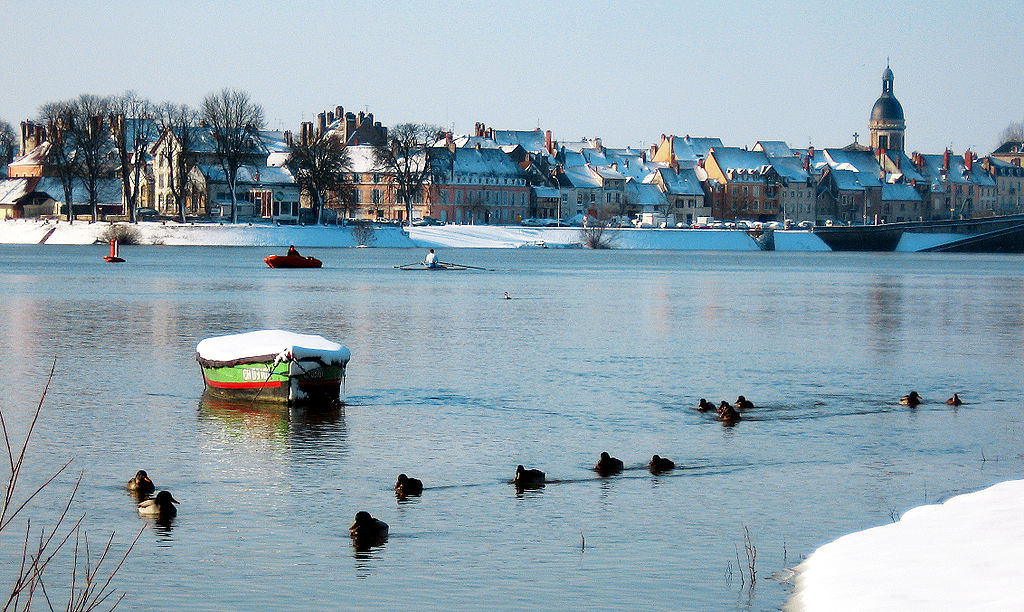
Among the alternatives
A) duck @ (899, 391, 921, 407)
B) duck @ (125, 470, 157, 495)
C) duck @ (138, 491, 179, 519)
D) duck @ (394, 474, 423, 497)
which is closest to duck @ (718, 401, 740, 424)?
duck @ (899, 391, 921, 407)

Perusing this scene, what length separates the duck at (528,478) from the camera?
22.4 meters

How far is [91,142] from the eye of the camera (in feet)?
436

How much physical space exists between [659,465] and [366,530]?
682cm

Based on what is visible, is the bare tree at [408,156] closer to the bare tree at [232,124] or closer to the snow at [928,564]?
the bare tree at [232,124]

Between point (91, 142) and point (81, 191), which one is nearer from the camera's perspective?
point (91, 142)

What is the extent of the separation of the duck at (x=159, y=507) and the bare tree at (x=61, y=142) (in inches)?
4729

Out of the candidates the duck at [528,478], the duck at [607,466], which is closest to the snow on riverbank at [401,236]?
the duck at [607,466]

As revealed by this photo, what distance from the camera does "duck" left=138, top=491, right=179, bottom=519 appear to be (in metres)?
19.7

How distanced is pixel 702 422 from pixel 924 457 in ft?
17.8

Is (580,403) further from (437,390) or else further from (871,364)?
(871,364)

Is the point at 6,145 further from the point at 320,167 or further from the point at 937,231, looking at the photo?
the point at 937,231

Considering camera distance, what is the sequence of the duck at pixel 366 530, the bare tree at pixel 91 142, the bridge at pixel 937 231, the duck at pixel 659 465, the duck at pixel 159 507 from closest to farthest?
the duck at pixel 366 530 < the duck at pixel 159 507 < the duck at pixel 659 465 < the bare tree at pixel 91 142 < the bridge at pixel 937 231

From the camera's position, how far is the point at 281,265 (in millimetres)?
107688

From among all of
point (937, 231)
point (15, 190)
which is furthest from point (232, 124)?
point (937, 231)
